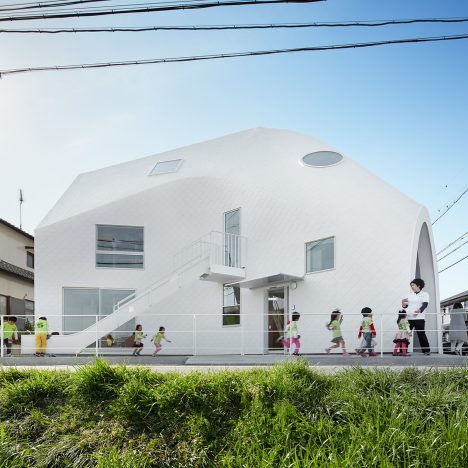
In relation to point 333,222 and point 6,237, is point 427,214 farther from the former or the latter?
point 6,237

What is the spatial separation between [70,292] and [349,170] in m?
9.75

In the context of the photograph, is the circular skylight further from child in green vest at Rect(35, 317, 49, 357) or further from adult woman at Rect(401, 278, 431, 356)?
child in green vest at Rect(35, 317, 49, 357)

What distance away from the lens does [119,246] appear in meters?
Answer: 20.5

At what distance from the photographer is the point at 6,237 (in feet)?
95.0

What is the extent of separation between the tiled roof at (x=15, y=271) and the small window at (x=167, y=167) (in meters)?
9.18

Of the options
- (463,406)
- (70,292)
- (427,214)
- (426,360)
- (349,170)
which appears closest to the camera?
(463,406)

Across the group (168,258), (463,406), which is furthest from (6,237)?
(463,406)

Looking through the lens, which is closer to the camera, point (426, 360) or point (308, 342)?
point (426, 360)

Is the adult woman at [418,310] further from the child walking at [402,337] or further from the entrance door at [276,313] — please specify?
the entrance door at [276,313]

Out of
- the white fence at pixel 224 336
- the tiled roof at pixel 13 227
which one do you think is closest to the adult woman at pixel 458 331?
the white fence at pixel 224 336

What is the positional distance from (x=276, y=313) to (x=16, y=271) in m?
15.1

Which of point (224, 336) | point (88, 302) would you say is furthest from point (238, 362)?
point (88, 302)

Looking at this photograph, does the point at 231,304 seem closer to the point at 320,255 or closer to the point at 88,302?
the point at 320,255

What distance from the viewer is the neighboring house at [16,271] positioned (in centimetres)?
2728
